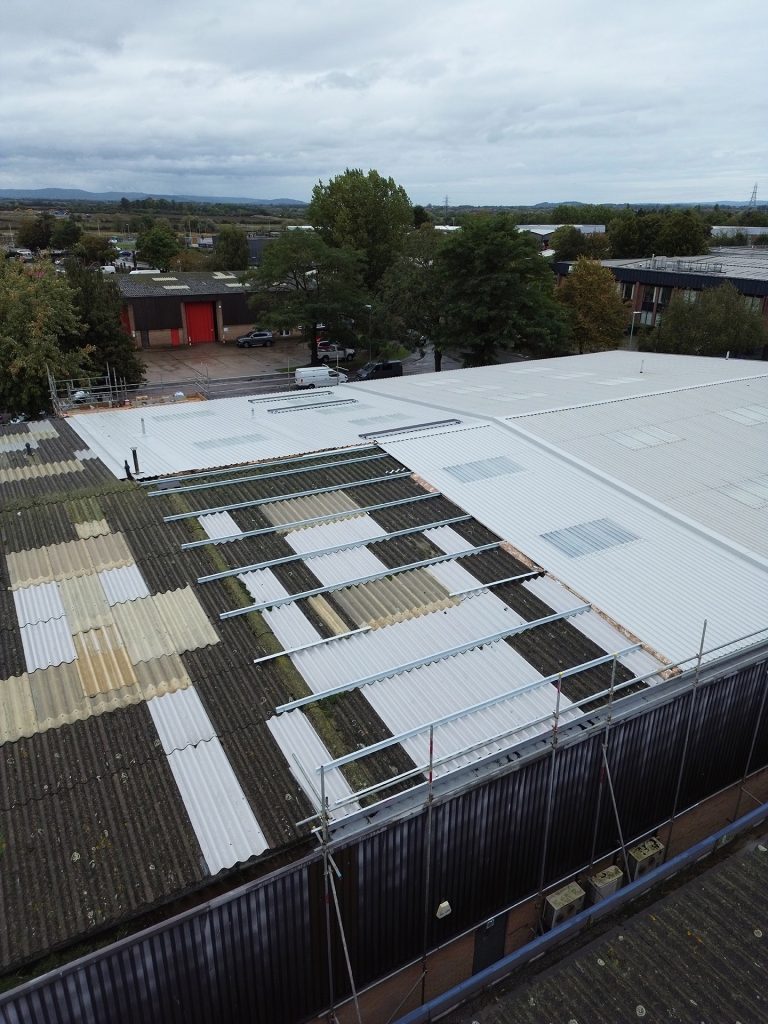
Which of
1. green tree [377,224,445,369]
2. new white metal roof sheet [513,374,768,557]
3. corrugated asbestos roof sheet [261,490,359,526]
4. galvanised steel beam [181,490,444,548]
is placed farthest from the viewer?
green tree [377,224,445,369]

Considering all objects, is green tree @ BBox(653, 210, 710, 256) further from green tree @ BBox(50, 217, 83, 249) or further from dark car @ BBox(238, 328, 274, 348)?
green tree @ BBox(50, 217, 83, 249)

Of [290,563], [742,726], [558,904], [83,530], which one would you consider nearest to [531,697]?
[558,904]

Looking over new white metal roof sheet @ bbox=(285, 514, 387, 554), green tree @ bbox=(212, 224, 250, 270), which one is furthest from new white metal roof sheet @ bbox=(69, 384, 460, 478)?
green tree @ bbox=(212, 224, 250, 270)

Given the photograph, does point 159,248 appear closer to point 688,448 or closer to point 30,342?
point 30,342

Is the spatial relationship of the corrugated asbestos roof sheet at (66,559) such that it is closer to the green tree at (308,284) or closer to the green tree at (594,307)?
the green tree at (308,284)

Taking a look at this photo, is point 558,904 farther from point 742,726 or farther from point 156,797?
point 156,797

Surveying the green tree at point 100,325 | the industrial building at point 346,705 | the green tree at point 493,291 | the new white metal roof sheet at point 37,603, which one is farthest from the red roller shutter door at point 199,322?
the new white metal roof sheet at point 37,603
